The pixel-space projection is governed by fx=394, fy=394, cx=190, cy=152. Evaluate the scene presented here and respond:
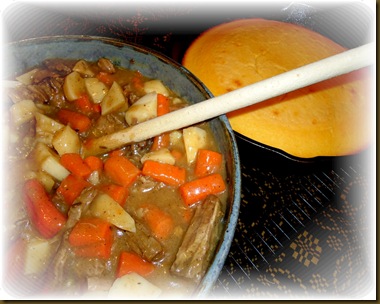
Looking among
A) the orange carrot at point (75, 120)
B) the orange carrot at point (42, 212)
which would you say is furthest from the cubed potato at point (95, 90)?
the orange carrot at point (42, 212)

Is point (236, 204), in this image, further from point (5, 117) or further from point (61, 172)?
point (5, 117)

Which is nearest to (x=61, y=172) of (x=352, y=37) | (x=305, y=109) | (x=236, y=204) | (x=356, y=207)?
(x=236, y=204)

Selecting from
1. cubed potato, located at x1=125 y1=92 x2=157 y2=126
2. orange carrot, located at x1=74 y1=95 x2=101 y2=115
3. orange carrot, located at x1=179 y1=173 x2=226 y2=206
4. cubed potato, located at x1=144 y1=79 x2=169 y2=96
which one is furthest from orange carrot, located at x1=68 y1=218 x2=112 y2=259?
cubed potato, located at x1=144 y1=79 x2=169 y2=96

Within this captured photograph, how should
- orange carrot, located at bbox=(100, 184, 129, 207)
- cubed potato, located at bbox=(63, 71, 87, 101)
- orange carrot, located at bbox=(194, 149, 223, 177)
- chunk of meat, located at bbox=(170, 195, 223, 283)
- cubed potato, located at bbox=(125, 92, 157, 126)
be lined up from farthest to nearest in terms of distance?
cubed potato, located at bbox=(63, 71, 87, 101), cubed potato, located at bbox=(125, 92, 157, 126), orange carrot, located at bbox=(194, 149, 223, 177), orange carrot, located at bbox=(100, 184, 129, 207), chunk of meat, located at bbox=(170, 195, 223, 283)

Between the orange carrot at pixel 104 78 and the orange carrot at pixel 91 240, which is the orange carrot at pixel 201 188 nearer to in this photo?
the orange carrot at pixel 91 240

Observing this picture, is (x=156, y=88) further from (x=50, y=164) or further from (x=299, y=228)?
(x=299, y=228)

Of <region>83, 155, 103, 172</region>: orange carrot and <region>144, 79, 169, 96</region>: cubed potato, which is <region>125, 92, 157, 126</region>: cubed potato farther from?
<region>83, 155, 103, 172</region>: orange carrot
